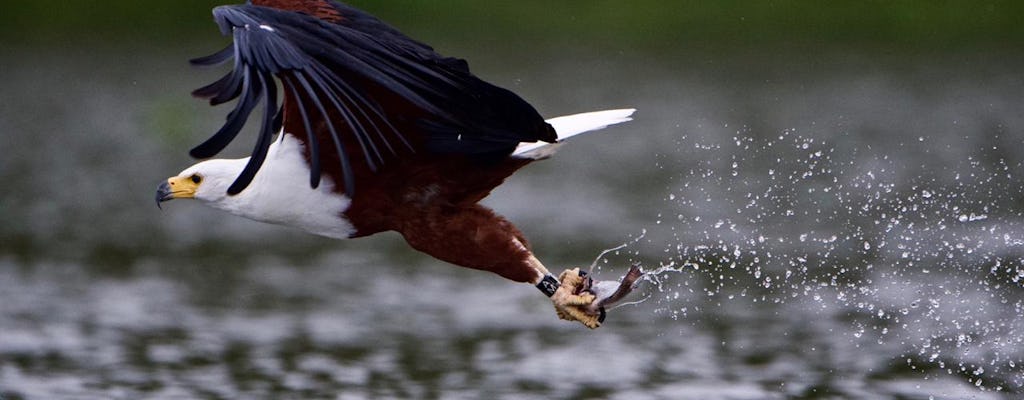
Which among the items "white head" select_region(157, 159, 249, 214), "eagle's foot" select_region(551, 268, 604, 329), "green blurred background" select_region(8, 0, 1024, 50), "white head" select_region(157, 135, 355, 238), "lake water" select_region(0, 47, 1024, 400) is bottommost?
"eagle's foot" select_region(551, 268, 604, 329)

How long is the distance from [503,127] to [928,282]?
448 cm

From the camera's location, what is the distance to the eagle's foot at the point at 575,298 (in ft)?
17.8

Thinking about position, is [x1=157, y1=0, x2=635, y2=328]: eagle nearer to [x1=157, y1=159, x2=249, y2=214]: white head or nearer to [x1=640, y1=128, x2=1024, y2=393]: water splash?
[x1=157, y1=159, x2=249, y2=214]: white head

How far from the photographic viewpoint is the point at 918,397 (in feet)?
A: 25.9

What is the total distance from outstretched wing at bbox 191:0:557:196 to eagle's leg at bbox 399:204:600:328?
0.20 meters

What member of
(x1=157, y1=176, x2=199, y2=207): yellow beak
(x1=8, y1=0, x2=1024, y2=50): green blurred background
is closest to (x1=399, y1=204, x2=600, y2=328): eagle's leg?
(x1=157, y1=176, x2=199, y2=207): yellow beak

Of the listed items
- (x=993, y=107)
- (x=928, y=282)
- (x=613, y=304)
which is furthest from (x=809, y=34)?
(x=613, y=304)

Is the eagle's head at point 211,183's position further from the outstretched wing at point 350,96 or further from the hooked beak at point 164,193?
the outstretched wing at point 350,96

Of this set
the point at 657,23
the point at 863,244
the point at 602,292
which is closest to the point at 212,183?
the point at 602,292

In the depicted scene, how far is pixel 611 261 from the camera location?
9.73 meters

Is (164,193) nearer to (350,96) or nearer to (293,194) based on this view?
(293,194)

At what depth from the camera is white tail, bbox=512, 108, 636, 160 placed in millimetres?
5508

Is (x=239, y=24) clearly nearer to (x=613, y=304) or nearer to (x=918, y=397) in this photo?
(x=613, y=304)

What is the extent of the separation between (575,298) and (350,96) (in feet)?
3.01
